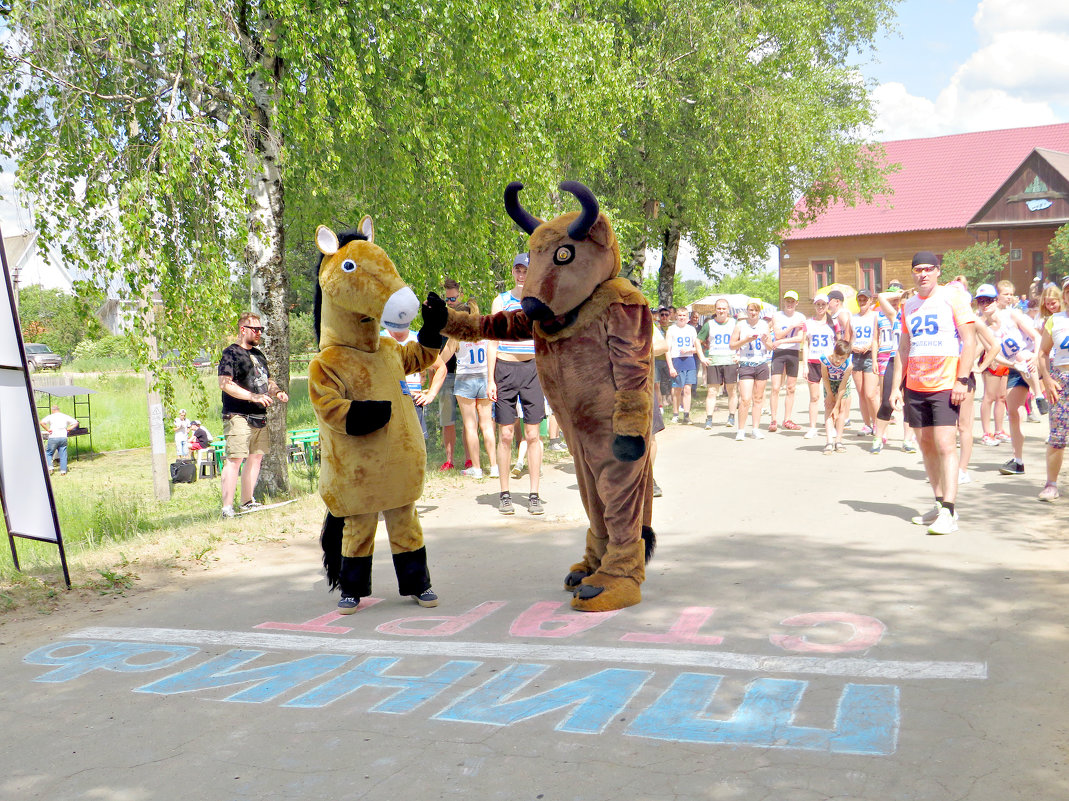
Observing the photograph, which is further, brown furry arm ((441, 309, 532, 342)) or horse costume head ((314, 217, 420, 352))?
brown furry arm ((441, 309, 532, 342))

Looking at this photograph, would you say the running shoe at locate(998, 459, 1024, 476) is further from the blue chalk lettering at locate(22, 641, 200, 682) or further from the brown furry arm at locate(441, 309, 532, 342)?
the blue chalk lettering at locate(22, 641, 200, 682)

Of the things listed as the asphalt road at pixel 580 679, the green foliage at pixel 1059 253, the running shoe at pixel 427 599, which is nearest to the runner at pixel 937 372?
the asphalt road at pixel 580 679

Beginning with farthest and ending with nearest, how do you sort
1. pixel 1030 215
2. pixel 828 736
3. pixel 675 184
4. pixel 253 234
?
1. pixel 1030 215
2. pixel 675 184
3. pixel 253 234
4. pixel 828 736

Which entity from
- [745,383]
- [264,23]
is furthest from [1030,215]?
[264,23]

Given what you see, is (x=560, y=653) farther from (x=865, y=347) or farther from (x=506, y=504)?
(x=865, y=347)

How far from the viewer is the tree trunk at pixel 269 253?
9617mm

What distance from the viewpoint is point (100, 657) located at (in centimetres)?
502

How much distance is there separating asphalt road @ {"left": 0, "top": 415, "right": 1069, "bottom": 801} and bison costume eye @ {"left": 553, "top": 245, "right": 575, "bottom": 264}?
6.60 ft

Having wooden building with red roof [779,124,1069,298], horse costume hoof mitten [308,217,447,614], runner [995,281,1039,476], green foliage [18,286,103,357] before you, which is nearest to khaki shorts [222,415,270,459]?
horse costume hoof mitten [308,217,447,614]

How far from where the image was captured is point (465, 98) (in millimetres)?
10461

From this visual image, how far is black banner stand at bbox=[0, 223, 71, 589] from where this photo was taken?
20.2 feet

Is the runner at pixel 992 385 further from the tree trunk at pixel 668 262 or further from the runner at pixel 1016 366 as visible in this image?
the tree trunk at pixel 668 262

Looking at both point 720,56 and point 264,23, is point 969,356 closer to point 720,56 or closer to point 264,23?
point 264,23

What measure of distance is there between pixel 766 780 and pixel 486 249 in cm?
928
